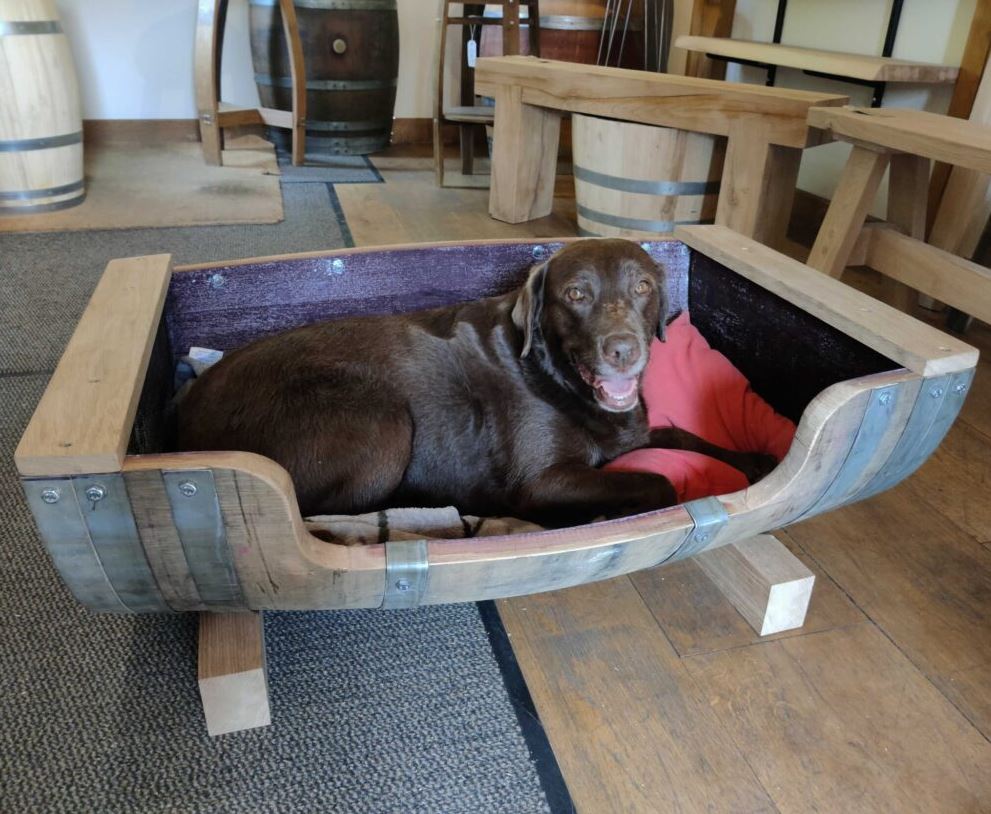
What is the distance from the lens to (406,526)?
145 centimetres

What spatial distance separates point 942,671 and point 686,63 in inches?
169

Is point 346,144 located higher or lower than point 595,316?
lower

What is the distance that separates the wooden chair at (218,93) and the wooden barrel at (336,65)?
0.15m

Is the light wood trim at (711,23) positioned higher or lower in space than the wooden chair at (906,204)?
higher

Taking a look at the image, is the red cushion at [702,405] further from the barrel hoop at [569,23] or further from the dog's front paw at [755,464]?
the barrel hoop at [569,23]

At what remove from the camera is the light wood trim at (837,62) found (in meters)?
2.94

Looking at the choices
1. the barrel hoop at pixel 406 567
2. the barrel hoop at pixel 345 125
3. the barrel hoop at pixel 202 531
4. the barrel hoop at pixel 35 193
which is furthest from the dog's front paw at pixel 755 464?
the barrel hoop at pixel 345 125

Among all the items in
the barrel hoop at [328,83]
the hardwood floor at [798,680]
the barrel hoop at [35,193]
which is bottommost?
the hardwood floor at [798,680]

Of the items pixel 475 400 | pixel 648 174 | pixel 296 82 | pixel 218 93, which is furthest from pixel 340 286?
pixel 218 93

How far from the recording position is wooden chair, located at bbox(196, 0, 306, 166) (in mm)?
4289

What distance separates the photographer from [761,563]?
149 centimetres

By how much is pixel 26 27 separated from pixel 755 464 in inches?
135

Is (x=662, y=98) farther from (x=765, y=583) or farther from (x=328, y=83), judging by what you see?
(x=328, y=83)

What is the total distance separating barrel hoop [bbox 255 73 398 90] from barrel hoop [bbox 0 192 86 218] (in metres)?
1.57
